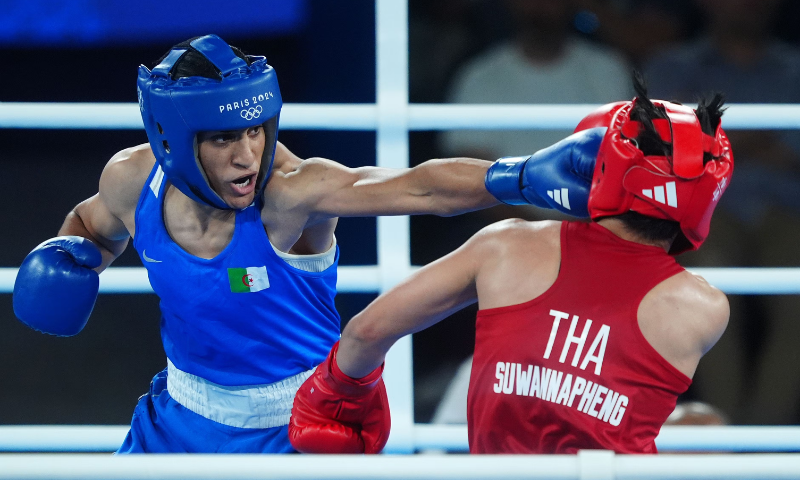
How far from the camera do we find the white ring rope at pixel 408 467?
3.17 feet

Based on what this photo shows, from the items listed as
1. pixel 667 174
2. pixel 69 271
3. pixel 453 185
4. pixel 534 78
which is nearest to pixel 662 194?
pixel 667 174

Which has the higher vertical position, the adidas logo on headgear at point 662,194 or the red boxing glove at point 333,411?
the adidas logo on headgear at point 662,194

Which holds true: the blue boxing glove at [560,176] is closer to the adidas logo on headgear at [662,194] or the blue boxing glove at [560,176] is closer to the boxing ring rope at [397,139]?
the adidas logo on headgear at [662,194]

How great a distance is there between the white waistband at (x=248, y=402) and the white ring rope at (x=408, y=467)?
2.88 feet

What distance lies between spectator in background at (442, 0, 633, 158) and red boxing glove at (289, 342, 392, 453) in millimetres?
1758

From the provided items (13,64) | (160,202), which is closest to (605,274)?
(160,202)

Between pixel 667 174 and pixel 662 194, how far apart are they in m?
0.03

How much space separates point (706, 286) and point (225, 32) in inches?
130

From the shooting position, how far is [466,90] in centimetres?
352

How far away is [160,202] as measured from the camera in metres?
1.89

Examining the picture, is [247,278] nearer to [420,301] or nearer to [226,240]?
[226,240]

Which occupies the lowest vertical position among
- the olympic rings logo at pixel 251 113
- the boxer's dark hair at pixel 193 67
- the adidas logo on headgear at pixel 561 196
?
the adidas logo on headgear at pixel 561 196

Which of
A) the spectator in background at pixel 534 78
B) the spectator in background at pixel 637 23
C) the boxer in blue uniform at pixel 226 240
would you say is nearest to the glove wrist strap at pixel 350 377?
the boxer in blue uniform at pixel 226 240

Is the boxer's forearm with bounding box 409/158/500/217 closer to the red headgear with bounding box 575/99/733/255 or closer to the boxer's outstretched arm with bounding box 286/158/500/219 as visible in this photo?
the boxer's outstretched arm with bounding box 286/158/500/219
